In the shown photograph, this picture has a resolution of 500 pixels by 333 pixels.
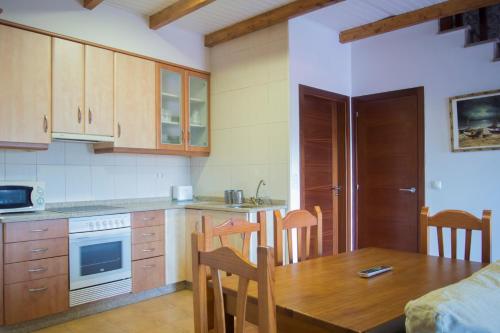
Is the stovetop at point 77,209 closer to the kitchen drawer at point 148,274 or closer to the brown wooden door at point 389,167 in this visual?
the kitchen drawer at point 148,274

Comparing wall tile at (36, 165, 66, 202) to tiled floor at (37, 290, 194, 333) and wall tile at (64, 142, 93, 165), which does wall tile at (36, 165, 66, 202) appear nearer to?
wall tile at (64, 142, 93, 165)

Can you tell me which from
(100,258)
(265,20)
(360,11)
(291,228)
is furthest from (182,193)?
(360,11)

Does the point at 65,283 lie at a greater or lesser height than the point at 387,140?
lesser

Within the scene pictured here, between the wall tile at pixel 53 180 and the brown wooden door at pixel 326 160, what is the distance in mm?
2200

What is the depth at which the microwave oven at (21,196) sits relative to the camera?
2.98 metres

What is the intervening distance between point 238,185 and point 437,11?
7.95 ft

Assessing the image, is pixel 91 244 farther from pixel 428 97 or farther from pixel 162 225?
pixel 428 97

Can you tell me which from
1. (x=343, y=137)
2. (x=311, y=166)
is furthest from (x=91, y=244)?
(x=343, y=137)

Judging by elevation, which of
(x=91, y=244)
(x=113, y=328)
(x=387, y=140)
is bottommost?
(x=113, y=328)

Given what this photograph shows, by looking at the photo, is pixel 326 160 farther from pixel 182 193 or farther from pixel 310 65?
pixel 182 193

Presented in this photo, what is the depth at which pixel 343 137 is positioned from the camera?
4.49 metres

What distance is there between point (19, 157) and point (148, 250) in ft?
4.34

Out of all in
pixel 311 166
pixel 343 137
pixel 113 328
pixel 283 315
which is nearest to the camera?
pixel 283 315

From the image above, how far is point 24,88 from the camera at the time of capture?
9.93 ft
